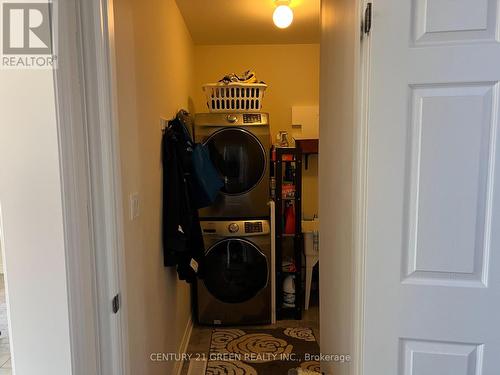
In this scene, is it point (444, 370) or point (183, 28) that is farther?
point (183, 28)

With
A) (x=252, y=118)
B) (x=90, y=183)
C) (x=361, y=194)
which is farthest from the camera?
(x=252, y=118)

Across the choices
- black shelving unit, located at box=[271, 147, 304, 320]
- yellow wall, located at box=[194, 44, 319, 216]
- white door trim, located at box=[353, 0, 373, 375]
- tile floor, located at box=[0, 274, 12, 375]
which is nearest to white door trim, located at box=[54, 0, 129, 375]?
tile floor, located at box=[0, 274, 12, 375]

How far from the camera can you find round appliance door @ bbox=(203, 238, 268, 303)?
113 inches

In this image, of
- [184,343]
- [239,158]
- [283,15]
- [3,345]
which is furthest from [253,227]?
[3,345]

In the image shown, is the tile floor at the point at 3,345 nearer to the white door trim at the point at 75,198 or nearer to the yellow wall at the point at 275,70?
the white door trim at the point at 75,198

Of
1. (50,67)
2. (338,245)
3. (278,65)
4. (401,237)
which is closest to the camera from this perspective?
(50,67)

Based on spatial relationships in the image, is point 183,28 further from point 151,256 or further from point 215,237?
point 151,256

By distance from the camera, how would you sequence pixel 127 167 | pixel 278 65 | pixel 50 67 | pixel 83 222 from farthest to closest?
pixel 278 65
pixel 127 167
pixel 83 222
pixel 50 67

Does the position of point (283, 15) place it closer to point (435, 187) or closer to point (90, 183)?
point (435, 187)

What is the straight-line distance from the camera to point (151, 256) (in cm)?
176

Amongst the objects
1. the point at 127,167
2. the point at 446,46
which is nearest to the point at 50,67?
the point at 127,167

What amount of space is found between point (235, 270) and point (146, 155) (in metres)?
1.51

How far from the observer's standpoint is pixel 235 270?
290 centimetres

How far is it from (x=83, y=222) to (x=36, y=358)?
1.19 feet
